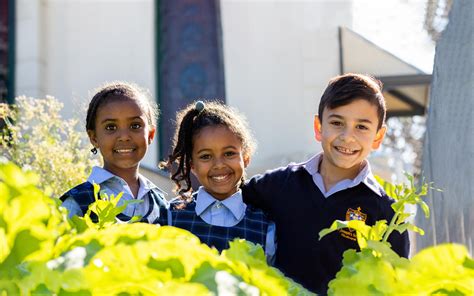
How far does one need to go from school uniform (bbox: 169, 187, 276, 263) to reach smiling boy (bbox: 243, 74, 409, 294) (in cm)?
5

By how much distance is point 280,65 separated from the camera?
28.6 ft

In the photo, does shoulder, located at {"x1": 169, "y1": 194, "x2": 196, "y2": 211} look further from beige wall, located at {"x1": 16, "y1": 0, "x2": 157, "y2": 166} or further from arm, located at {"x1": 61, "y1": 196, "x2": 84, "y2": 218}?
beige wall, located at {"x1": 16, "y1": 0, "x2": 157, "y2": 166}

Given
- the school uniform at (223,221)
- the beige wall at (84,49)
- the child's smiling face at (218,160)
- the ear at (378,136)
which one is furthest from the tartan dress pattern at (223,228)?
the beige wall at (84,49)

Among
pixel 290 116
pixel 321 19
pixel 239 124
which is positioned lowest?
pixel 290 116

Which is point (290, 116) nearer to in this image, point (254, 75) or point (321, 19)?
point (254, 75)

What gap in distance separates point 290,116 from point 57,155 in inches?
174

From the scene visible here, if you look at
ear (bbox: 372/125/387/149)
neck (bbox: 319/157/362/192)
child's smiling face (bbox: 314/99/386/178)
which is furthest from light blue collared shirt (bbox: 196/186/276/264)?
ear (bbox: 372/125/387/149)

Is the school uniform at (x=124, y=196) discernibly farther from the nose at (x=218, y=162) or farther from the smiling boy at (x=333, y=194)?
the smiling boy at (x=333, y=194)

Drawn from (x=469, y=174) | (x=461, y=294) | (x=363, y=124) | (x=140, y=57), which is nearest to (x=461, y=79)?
(x=469, y=174)

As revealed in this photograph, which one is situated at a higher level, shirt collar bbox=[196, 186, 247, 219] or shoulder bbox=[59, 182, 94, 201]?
shoulder bbox=[59, 182, 94, 201]

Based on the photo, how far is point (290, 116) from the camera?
8.67m

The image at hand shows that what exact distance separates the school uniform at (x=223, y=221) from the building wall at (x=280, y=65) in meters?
6.03

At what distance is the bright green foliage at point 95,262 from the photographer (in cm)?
50

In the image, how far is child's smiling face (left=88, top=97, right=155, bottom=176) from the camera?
2.52m
